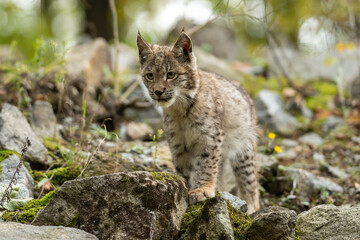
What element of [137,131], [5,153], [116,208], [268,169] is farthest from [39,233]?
[137,131]

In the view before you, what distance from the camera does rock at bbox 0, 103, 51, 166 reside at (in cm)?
514

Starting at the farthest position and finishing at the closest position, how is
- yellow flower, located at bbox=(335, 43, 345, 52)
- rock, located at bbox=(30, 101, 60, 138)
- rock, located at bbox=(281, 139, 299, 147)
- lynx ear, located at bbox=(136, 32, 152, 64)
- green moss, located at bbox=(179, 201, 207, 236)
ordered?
yellow flower, located at bbox=(335, 43, 345, 52) < rock, located at bbox=(281, 139, 299, 147) < rock, located at bbox=(30, 101, 60, 138) < lynx ear, located at bbox=(136, 32, 152, 64) < green moss, located at bbox=(179, 201, 207, 236)

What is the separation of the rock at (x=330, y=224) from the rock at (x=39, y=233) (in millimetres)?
1996

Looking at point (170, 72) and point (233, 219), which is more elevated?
point (170, 72)

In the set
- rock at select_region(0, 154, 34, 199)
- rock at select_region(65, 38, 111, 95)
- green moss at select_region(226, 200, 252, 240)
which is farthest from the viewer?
rock at select_region(65, 38, 111, 95)

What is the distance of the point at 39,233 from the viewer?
3170 millimetres

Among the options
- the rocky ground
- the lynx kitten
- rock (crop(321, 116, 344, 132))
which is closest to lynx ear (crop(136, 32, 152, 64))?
the lynx kitten

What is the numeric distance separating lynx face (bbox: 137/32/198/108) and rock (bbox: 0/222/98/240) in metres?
2.30

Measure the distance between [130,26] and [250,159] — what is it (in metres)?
15.0

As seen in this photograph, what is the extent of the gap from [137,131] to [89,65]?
8.68 ft

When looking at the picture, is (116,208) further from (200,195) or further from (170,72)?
(170,72)

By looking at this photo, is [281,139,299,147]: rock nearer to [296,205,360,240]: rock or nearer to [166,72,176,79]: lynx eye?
[166,72,176,79]: lynx eye

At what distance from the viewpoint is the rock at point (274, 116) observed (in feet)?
30.7

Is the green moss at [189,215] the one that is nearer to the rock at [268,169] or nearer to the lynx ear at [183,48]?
the lynx ear at [183,48]
